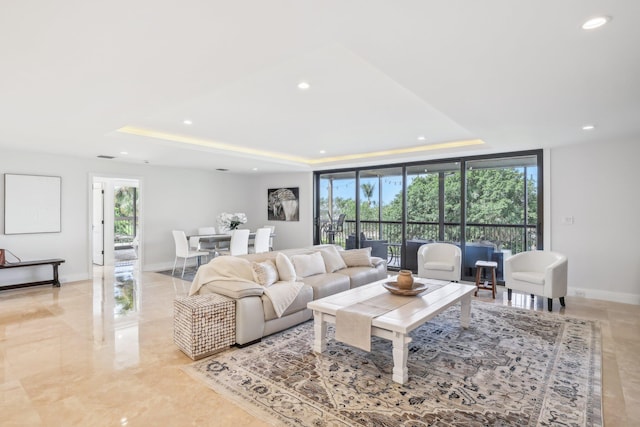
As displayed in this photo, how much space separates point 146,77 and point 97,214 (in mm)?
7294

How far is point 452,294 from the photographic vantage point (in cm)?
356

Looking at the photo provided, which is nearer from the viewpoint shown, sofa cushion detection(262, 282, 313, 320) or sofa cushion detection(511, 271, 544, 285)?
sofa cushion detection(262, 282, 313, 320)

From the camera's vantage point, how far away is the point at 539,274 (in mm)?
Answer: 4684

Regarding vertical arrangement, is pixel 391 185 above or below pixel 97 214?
above

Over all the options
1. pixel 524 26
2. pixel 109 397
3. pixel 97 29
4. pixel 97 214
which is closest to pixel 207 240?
pixel 97 214

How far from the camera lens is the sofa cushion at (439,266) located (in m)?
5.51

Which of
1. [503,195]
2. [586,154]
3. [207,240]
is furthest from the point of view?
[207,240]

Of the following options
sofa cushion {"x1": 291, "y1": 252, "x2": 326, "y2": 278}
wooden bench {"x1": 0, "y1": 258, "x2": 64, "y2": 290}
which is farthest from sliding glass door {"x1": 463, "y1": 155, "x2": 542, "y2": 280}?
wooden bench {"x1": 0, "y1": 258, "x2": 64, "y2": 290}

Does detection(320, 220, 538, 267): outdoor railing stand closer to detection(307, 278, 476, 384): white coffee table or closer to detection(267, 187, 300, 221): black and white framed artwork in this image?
detection(267, 187, 300, 221): black and white framed artwork

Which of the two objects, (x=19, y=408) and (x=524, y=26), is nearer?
(x=524, y=26)

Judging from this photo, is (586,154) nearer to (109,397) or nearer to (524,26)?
(524,26)

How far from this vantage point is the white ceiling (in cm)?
174

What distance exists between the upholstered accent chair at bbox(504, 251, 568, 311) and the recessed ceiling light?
11.0 ft

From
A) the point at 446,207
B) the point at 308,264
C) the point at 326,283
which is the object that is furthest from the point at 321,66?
the point at 446,207
